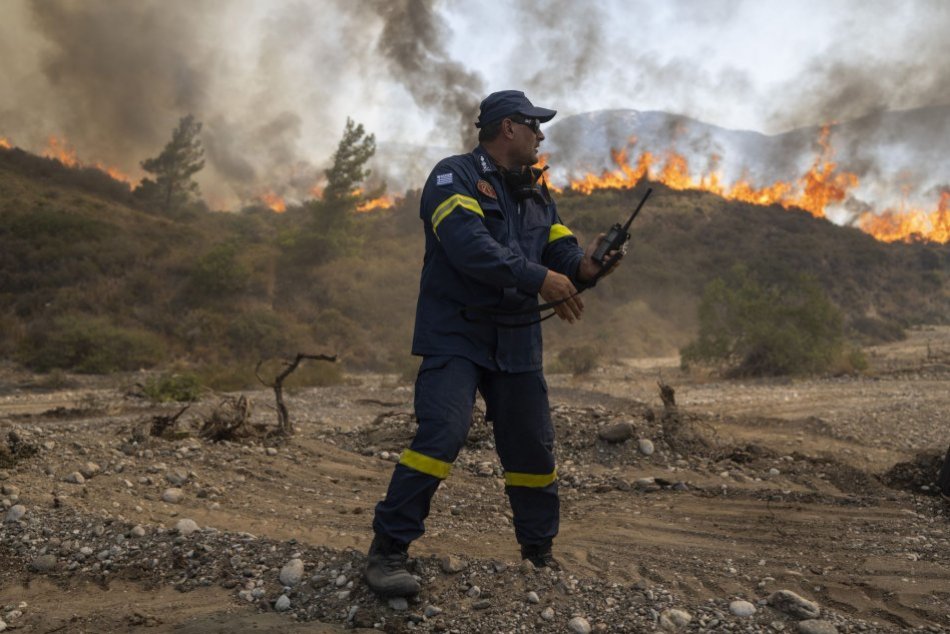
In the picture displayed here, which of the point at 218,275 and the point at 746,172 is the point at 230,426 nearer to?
the point at 218,275

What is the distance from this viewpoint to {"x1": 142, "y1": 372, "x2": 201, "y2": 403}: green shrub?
1018 cm

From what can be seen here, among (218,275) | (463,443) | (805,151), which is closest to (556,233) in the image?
(463,443)

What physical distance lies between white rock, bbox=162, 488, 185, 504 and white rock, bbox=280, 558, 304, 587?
153 cm

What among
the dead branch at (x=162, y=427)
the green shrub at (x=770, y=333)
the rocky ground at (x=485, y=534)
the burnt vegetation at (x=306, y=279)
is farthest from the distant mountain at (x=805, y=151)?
the dead branch at (x=162, y=427)

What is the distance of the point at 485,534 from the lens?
3.81 metres

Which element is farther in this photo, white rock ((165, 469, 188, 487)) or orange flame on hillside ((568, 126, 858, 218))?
orange flame on hillside ((568, 126, 858, 218))

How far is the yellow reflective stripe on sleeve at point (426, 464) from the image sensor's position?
264cm

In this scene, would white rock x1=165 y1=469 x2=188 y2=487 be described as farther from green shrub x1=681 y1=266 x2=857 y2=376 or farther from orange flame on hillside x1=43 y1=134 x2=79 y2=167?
orange flame on hillside x1=43 y1=134 x2=79 y2=167

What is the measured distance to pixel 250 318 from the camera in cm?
1761

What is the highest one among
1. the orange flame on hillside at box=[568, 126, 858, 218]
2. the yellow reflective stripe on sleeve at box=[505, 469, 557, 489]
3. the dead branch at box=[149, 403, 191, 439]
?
the orange flame on hillside at box=[568, 126, 858, 218]

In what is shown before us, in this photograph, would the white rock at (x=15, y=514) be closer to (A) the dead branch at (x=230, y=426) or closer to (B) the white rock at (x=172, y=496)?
(B) the white rock at (x=172, y=496)

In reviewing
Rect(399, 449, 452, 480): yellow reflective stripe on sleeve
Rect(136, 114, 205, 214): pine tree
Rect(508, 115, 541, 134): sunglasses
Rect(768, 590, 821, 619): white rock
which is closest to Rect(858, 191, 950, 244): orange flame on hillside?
Rect(136, 114, 205, 214): pine tree

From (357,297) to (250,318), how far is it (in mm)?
4711

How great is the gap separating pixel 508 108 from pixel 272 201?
5088cm
